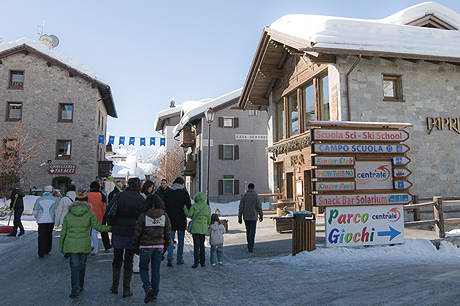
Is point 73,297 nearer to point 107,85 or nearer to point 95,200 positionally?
point 95,200

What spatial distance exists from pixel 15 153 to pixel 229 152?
15.5m

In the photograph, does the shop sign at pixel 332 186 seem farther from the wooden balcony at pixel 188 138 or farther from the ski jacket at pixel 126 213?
the wooden balcony at pixel 188 138

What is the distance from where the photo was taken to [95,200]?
8.38 meters

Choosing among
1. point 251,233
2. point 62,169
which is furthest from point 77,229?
point 62,169

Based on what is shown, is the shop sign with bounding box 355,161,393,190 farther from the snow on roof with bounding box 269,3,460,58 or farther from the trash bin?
the snow on roof with bounding box 269,3,460,58

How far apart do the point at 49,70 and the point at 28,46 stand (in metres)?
2.19

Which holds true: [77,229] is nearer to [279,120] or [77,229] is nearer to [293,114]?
[293,114]

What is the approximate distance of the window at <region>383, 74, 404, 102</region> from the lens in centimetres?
1458

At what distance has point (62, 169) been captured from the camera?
26797mm

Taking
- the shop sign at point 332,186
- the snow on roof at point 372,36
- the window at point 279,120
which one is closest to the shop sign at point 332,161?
the shop sign at point 332,186

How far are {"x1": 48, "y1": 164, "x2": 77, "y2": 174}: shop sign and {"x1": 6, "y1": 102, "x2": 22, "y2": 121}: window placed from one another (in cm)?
455

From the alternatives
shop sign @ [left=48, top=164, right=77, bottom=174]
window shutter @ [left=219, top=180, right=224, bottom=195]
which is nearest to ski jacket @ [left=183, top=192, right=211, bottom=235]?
shop sign @ [left=48, top=164, right=77, bottom=174]

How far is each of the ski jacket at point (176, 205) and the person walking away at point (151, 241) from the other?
2279mm

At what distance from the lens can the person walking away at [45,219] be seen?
28.1 ft
